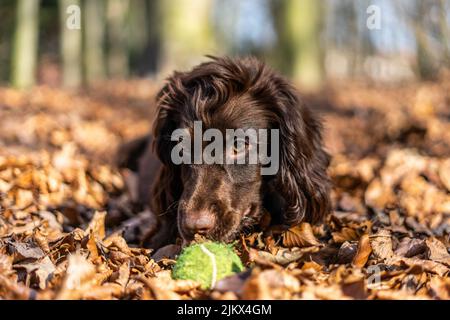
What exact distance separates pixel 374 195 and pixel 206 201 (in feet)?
6.52

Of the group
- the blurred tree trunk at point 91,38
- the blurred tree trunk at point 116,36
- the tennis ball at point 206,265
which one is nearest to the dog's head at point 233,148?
the tennis ball at point 206,265

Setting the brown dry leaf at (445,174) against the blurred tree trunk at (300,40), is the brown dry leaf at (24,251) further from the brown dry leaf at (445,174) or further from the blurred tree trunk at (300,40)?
the blurred tree trunk at (300,40)

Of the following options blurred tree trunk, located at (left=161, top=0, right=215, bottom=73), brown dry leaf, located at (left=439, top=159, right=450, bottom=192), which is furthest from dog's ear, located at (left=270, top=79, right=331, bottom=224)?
blurred tree trunk, located at (left=161, top=0, right=215, bottom=73)

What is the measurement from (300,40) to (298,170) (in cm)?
1475

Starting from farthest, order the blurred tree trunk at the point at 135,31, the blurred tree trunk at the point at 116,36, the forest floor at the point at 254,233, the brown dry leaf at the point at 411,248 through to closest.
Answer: the blurred tree trunk at the point at 135,31, the blurred tree trunk at the point at 116,36, the brown dry leaf at the point at 411,248, the forest floor at the point at 254,233

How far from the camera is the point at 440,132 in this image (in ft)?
22.5

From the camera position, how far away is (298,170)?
3824 millimetres

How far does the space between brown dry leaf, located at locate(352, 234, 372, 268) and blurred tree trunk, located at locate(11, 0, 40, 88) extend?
12.9 meters

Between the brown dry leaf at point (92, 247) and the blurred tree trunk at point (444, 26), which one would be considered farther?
the blurred tree trunk at point (444, 26)

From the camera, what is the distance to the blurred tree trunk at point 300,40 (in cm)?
1786

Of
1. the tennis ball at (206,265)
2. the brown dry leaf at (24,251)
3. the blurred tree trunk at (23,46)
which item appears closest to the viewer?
the tennis ball at (206,265)

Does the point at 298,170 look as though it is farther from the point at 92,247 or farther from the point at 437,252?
the point at 92,247

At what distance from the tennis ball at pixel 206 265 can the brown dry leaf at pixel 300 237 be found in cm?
73
